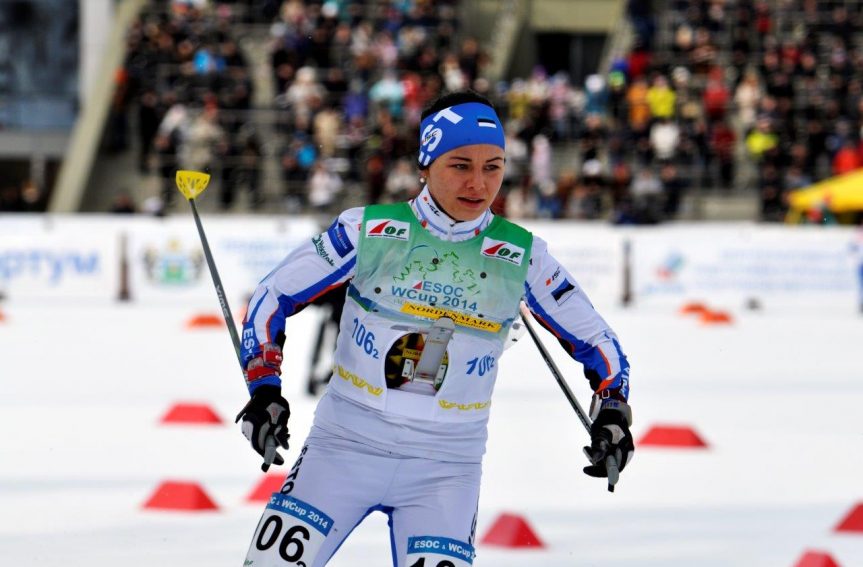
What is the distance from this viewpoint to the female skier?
411cm

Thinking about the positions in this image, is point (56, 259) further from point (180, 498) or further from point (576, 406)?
point (576, 406)

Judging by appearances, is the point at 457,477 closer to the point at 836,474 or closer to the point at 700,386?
the point at 836,474

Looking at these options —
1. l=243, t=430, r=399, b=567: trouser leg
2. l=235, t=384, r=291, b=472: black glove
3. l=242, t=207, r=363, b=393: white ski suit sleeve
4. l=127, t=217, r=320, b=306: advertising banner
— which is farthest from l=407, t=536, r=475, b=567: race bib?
l=127, t=217, r=320, b=306: advertising banner

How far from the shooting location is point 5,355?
47.7 feet

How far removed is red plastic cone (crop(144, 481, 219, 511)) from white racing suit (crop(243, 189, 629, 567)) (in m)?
3.34

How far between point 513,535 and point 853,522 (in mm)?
1598

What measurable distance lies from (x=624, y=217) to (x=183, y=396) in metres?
11.6

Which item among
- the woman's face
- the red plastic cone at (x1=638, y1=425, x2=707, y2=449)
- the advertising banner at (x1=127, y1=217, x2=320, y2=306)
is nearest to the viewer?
the woman's face

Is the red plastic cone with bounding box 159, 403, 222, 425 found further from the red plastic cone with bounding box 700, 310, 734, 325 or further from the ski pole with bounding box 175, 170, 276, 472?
the red plastic cone with bounding box 700, 310, 734, 325

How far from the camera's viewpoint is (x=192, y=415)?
1052cm

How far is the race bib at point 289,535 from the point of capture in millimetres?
3990

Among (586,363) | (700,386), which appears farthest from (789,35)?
(586,363)

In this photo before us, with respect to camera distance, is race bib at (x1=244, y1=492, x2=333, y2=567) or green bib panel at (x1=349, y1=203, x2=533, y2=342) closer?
race bib at (x1=244, y1=492, x2=333, y2=567)

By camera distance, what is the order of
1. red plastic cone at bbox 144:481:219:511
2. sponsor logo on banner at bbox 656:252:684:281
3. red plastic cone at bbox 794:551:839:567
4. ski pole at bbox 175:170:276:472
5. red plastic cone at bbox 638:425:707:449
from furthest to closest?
sponsor logo on banner at bbox 656:252:684:281 → red plastic cone at bbox 638:425:707:449 → red plastic cone at bbox 144:481:219:511 → red plastic cone at bbox 794:551:839:567 → ski pole at bbox 175:170:276:472
